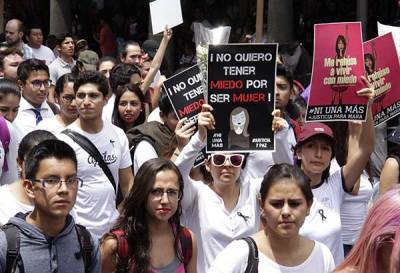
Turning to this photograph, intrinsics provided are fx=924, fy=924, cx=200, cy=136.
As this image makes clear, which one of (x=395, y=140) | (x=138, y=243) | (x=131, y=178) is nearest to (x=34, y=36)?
(x=131, y=178)

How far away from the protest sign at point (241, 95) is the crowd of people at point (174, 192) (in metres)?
0.06

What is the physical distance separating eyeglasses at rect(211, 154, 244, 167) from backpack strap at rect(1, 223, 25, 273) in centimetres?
174

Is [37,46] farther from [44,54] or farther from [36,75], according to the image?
[36,75]

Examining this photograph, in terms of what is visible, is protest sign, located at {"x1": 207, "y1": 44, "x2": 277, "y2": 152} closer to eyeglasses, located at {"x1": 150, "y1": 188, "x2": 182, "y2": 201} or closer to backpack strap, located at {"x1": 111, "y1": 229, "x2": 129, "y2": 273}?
eyeglasses, located at {"x1": 150, "y1": 188, "x2": 182, "y2": 201}

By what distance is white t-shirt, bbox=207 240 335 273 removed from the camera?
4.05 m

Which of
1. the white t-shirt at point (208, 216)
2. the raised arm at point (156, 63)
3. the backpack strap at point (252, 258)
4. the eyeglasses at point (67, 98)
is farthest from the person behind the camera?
the raised arm at point (156, 63)

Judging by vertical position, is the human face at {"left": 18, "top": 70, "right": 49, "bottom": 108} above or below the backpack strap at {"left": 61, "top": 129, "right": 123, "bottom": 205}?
above

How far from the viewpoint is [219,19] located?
17172mm

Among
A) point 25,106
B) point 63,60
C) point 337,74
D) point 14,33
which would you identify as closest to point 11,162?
point 25,106

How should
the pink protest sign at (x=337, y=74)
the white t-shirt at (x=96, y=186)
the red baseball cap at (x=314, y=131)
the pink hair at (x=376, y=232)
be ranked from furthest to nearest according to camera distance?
the white t-shirt at (x=96, y=186), the pink protest sign at (x=337, y=74), the red baseball cap at (x=314, y=131), the pink hair at (x=376, y=232)

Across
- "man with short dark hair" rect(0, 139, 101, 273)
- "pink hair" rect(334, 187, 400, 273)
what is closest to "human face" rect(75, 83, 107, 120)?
"man with short dark hair" rect(0, 139, 101, 273)

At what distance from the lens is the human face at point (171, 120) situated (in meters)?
6.53

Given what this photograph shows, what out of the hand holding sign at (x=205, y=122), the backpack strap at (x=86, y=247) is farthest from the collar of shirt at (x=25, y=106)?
the backpack strap at (x=86, y=247)

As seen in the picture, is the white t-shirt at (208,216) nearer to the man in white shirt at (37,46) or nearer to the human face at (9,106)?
the human face at (9,106)
